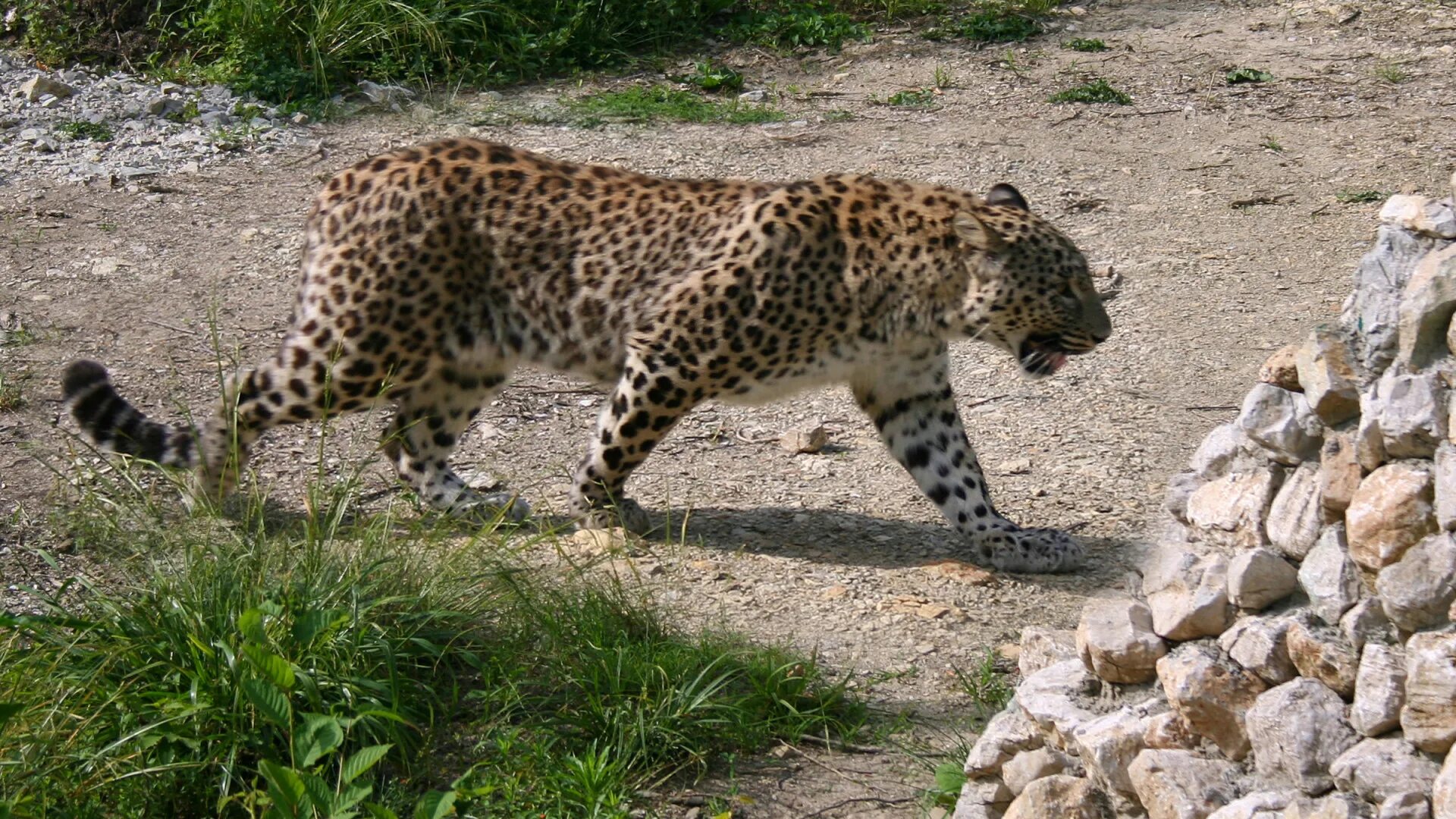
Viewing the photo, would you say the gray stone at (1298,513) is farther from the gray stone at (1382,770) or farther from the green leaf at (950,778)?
the green leaf at (950,778)

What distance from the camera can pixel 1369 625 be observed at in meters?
3.23

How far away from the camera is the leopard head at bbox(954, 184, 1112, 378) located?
20.8 feet

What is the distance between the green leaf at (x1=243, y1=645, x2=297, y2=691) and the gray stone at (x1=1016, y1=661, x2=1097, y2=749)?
178 cm

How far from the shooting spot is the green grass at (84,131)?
10.3m

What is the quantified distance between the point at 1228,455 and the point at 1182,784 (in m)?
0.80

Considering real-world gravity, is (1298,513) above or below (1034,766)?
above

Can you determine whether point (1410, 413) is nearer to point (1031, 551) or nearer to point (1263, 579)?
point (1263, 579)

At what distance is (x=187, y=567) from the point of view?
4.62 m

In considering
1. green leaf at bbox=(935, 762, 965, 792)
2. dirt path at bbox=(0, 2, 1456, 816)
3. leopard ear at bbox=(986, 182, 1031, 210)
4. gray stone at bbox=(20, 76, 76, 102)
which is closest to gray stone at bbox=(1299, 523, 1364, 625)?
green leaf at bbox=(935, 762, 965, 792)

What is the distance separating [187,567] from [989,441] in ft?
12.6

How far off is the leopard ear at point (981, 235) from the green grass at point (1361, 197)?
424 centimetres

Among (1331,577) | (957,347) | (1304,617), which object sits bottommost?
(957,347)

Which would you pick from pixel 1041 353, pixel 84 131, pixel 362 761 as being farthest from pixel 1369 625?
pixel 84 131

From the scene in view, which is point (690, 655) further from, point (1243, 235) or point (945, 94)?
point (945, 94)
